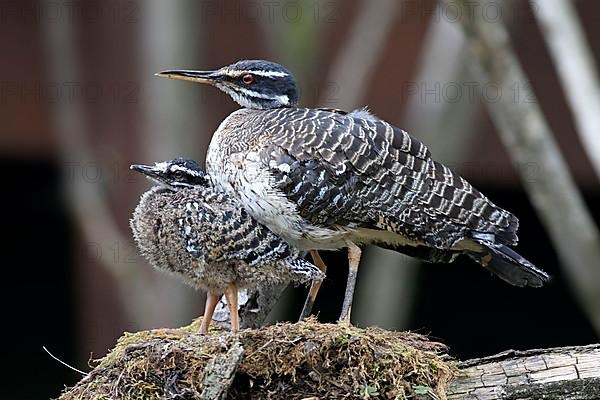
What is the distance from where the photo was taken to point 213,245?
6066mm

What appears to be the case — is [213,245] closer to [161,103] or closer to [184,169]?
[184,169]

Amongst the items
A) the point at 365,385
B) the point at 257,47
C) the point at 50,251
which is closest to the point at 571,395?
the point at 365,385

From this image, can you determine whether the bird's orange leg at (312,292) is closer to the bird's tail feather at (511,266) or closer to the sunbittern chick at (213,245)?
the sunbittern chick at (213,245)

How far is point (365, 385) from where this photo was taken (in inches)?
218

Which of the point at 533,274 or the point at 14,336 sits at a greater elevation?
the point at 533,274

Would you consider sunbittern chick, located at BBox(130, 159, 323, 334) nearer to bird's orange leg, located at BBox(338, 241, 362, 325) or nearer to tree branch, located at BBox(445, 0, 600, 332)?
bird's orange leg, located at BBox(338, 241, 362, 325)

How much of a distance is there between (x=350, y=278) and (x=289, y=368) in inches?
42.9

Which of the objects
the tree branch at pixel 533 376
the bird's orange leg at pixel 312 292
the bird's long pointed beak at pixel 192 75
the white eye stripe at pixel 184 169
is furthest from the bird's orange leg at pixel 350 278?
the bird's long pointed beak at pixel 192 75

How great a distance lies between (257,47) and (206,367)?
765 cm

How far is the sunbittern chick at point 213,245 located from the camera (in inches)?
240

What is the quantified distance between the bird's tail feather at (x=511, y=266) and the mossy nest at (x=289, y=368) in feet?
3.29

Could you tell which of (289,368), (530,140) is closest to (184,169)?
(289,368)

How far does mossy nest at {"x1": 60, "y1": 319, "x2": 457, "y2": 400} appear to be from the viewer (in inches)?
218

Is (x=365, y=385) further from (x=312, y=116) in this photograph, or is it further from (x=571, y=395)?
(x=312, y=116)
